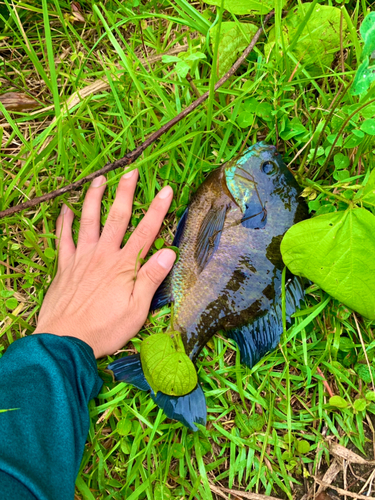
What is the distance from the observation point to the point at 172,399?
7.63 ft

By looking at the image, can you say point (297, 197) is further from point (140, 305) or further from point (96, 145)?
point (96, 145)

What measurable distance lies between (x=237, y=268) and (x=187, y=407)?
954mm

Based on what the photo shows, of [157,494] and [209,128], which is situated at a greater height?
Result: [209,128]

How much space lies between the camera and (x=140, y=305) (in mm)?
2488

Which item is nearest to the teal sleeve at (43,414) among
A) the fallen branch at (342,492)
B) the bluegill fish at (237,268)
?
the bluegill fish at (237,268)

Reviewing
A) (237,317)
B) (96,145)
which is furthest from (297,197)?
(96,145)

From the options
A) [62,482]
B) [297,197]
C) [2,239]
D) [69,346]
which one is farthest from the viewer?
[2,239]

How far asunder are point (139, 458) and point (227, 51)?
110 inches

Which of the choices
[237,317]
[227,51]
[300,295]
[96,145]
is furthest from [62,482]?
[227,51]

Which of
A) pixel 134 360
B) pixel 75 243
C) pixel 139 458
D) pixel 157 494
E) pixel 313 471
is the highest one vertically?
pixel 75 243

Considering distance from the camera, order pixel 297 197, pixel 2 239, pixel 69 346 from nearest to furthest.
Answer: pixel 69 346, pixel 297 197, pixel 2 239

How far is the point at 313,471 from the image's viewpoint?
2436mm

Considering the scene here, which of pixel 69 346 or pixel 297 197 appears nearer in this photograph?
pixel 69 346

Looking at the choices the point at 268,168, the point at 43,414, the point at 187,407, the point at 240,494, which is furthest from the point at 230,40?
the point at 240,494
